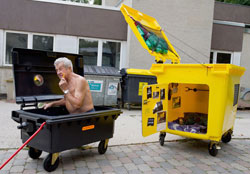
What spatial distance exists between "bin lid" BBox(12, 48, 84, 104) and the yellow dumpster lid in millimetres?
1251

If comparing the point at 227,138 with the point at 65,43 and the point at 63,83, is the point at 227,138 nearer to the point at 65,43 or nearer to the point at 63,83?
the point at 63,83

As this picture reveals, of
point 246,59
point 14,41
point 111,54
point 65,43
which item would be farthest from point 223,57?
point 14,41

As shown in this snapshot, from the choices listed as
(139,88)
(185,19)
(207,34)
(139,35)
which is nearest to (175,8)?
(185,19)

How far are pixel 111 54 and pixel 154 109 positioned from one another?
676cm

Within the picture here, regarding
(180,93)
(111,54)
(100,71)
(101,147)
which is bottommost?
(101,147)

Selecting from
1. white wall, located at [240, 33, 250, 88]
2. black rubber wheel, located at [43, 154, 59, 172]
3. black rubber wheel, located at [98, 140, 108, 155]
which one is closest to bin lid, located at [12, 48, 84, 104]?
black rubber wheel, located at [43, 154, 59, 172]

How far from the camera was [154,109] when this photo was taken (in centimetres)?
412

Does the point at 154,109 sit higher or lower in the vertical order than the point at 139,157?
higher

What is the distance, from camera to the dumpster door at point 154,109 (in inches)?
154

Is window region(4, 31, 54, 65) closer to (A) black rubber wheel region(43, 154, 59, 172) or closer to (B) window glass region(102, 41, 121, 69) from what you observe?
(B) window glass region(102, 41, 121, 69)

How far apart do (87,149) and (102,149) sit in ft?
1.21

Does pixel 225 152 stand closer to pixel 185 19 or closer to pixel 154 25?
pixel 154 25

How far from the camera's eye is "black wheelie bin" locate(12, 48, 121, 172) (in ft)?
10.4

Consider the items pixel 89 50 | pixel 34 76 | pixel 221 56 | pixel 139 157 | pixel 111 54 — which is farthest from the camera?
pixel 221 56
